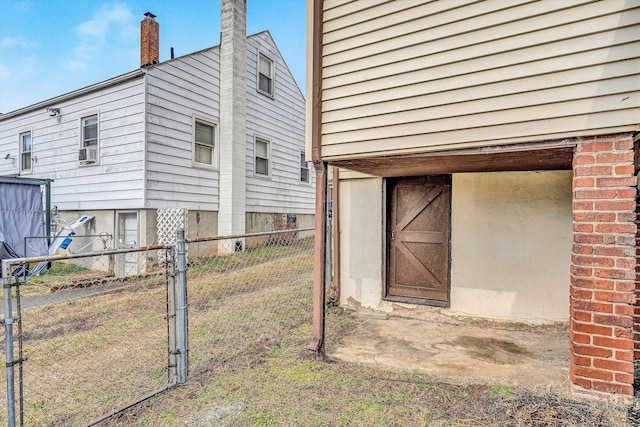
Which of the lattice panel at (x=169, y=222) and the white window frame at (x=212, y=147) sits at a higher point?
the white window frame at (x=212, y=147)

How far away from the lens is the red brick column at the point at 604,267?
2404 millimetres

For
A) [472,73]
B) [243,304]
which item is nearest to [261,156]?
[243,304]

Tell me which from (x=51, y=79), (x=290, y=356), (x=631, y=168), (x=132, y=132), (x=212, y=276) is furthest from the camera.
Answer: (x=51, y=79)

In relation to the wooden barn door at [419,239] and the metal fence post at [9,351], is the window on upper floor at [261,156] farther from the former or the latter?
the metal fence post at [9,351]

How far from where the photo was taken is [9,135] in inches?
460

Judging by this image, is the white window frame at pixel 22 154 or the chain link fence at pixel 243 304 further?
the white window frame at pixel 22 154

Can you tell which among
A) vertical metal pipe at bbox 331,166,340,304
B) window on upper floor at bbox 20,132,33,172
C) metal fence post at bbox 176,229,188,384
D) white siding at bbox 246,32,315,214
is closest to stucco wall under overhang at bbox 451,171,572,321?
vertical metal pipe at bbox 331,166,340,304

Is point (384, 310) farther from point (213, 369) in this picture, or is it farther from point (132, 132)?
point (132, 132)

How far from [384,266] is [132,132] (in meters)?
6.71

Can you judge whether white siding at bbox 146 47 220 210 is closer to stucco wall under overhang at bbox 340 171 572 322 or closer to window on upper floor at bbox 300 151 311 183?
window on upper floor at bbox 300 151 311 183

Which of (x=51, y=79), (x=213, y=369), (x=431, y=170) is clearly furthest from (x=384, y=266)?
(x=51, y=79)

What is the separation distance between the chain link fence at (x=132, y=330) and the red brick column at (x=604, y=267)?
108 inches

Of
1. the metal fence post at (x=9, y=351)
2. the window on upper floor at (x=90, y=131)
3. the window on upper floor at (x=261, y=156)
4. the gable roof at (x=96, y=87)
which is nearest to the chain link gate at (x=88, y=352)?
the metal fence post at (x=9, y=351)

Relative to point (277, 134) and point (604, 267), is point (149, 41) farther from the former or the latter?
point (604, 267)
